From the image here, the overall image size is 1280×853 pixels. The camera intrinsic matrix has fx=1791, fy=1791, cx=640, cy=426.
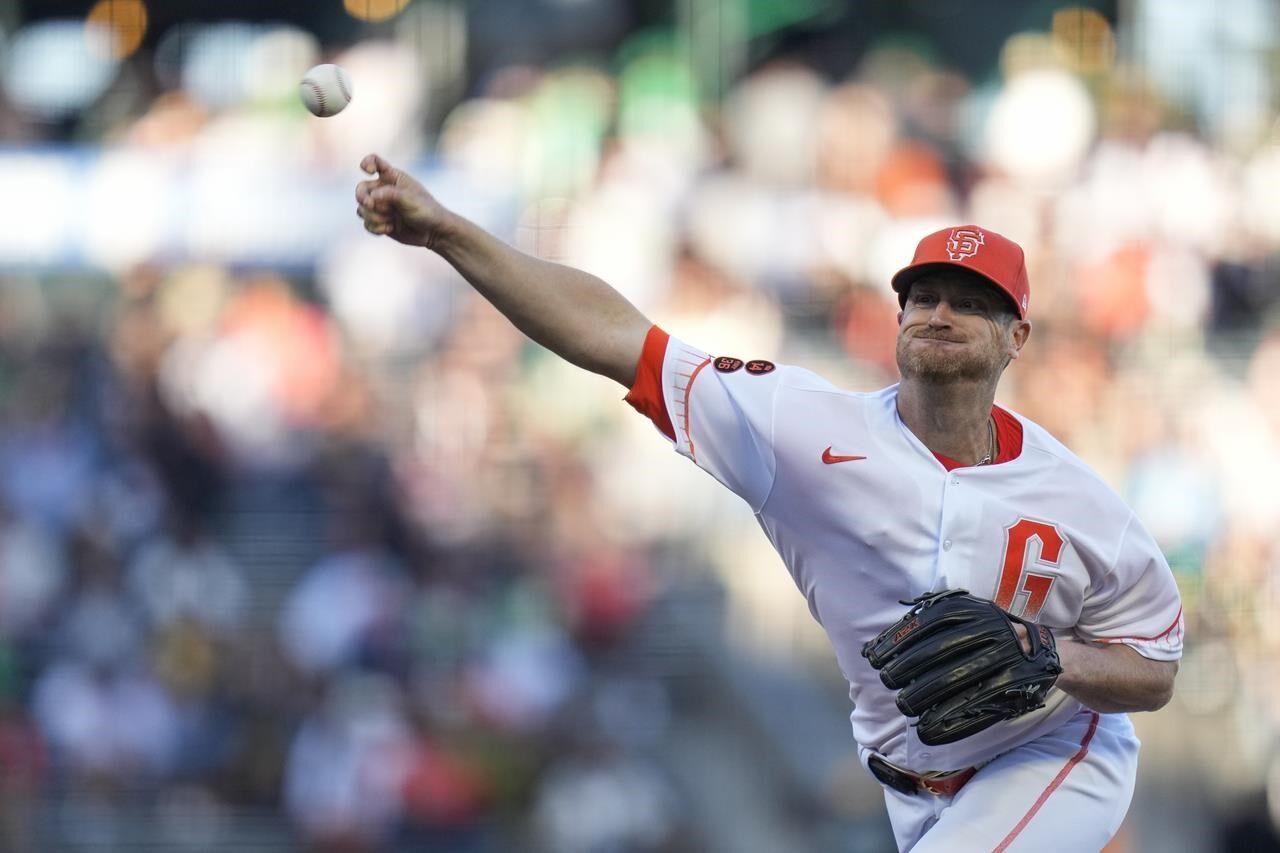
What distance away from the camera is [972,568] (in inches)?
165

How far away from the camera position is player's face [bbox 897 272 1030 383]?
4148 millimetres

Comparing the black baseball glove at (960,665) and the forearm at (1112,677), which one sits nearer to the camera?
the black baseball glove at (960,665)

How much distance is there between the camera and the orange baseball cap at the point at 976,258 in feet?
13.6

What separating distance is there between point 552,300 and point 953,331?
0.93 metres

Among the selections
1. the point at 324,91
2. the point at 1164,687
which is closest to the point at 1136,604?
the point at 1164,687

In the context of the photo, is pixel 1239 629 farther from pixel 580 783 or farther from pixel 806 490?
pixel 806 490

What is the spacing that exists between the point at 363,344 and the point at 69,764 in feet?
10.0

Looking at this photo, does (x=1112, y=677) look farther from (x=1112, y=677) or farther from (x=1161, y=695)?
(x=1161, y=695)

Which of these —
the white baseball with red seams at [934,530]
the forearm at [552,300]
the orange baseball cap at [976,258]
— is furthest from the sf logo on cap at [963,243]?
the forearm at [552,300]

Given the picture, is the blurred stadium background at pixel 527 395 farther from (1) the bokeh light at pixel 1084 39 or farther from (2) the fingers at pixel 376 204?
(2) the fingers at pixel 376 204

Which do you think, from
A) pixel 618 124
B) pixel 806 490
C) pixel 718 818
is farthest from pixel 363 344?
pixel 806 490

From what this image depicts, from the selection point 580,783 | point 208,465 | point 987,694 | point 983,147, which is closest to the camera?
point 987,694

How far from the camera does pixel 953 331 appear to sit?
416cm

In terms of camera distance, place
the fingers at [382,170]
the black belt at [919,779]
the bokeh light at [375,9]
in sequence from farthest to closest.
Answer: the bokeh light at [375,9]
the black belt at [919,779]
the fingers at [382,170]
